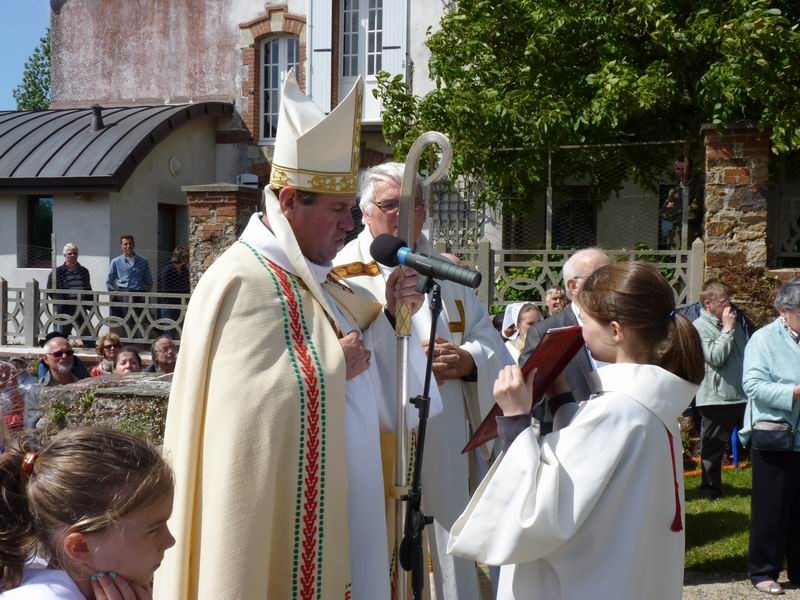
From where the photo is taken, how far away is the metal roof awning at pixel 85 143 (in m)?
16.5

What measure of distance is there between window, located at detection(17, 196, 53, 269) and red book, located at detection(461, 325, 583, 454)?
1618 centimetres

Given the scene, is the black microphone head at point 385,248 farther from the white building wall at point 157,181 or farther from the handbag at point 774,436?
the white building wall at point 157,181

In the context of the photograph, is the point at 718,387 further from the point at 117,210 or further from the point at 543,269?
the point at 117,210

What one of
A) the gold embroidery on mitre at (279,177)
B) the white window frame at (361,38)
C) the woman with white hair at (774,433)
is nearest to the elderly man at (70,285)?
the white window frame at (361,38)

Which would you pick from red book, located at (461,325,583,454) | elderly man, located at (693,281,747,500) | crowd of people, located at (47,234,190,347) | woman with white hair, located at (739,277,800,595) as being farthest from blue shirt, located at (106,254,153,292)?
red book, located at (461,325,583,454)

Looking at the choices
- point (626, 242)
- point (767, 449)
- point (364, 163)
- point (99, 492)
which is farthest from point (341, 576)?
point (364, 163)

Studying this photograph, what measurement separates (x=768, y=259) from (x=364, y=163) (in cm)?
926

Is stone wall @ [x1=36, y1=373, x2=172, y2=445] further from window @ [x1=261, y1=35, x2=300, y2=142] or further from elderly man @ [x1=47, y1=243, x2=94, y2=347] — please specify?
window @ [x1=261, y1=35, x2=300, y2=142]

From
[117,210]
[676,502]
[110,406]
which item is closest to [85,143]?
[117,210]

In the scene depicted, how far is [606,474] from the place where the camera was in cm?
257

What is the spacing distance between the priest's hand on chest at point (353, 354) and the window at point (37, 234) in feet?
51.7

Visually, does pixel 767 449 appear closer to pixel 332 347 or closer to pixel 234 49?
pixel 332 347

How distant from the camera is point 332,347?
122 inches

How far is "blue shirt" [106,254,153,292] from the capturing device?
14.3m
